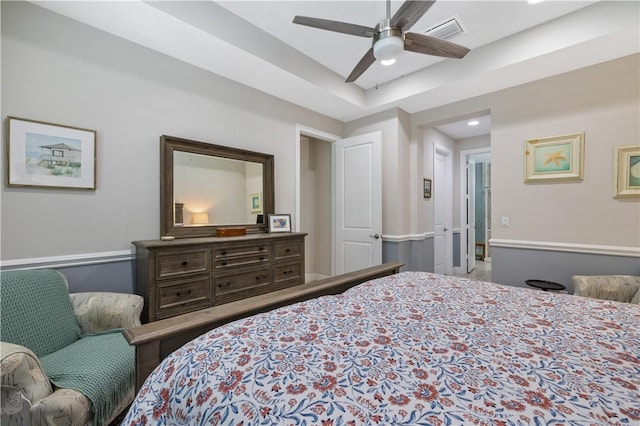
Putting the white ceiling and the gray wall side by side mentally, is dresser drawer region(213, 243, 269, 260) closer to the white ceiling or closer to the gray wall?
the white ceiling

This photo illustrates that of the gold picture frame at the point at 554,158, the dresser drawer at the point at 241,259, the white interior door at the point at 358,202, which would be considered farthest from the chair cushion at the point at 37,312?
the gold picture frame at the point at 554,158

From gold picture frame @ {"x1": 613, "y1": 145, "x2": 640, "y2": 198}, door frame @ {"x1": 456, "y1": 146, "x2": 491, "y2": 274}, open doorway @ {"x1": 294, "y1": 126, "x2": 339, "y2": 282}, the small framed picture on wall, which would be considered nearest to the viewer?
gold picture frame @ {"x1": 613, "y1": 145, "x2": 640, "y2": 198}

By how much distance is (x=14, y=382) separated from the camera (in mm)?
1013

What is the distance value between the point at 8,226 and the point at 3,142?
544 mm

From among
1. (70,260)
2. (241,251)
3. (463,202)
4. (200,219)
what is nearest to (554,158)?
(463,202)

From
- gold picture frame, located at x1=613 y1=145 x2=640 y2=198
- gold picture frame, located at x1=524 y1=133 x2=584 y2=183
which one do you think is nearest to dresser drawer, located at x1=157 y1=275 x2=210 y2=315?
gold picture frame, located at x1=524 y1=133 x2=584 y2=183

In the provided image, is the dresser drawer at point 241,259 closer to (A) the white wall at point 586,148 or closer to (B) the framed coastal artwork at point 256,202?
(B) the framed coastal artwork at point 256,202

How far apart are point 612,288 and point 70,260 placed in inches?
163

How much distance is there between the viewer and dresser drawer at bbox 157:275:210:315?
2100 millimetres

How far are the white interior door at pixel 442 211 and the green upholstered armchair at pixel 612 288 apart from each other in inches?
90.5

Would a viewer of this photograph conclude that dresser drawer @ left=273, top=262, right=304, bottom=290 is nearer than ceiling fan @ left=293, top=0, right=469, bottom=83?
No

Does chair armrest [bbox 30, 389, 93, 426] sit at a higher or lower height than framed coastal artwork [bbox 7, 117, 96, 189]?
lower

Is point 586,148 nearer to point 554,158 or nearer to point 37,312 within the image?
point 554,158

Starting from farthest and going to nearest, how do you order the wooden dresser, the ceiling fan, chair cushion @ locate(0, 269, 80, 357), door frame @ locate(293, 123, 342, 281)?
door frame @ locate(293, 123, 342, 281) < the wooden dresser < the ceiling fan < chair cushion @ locate(0, 269, 80, 357)
